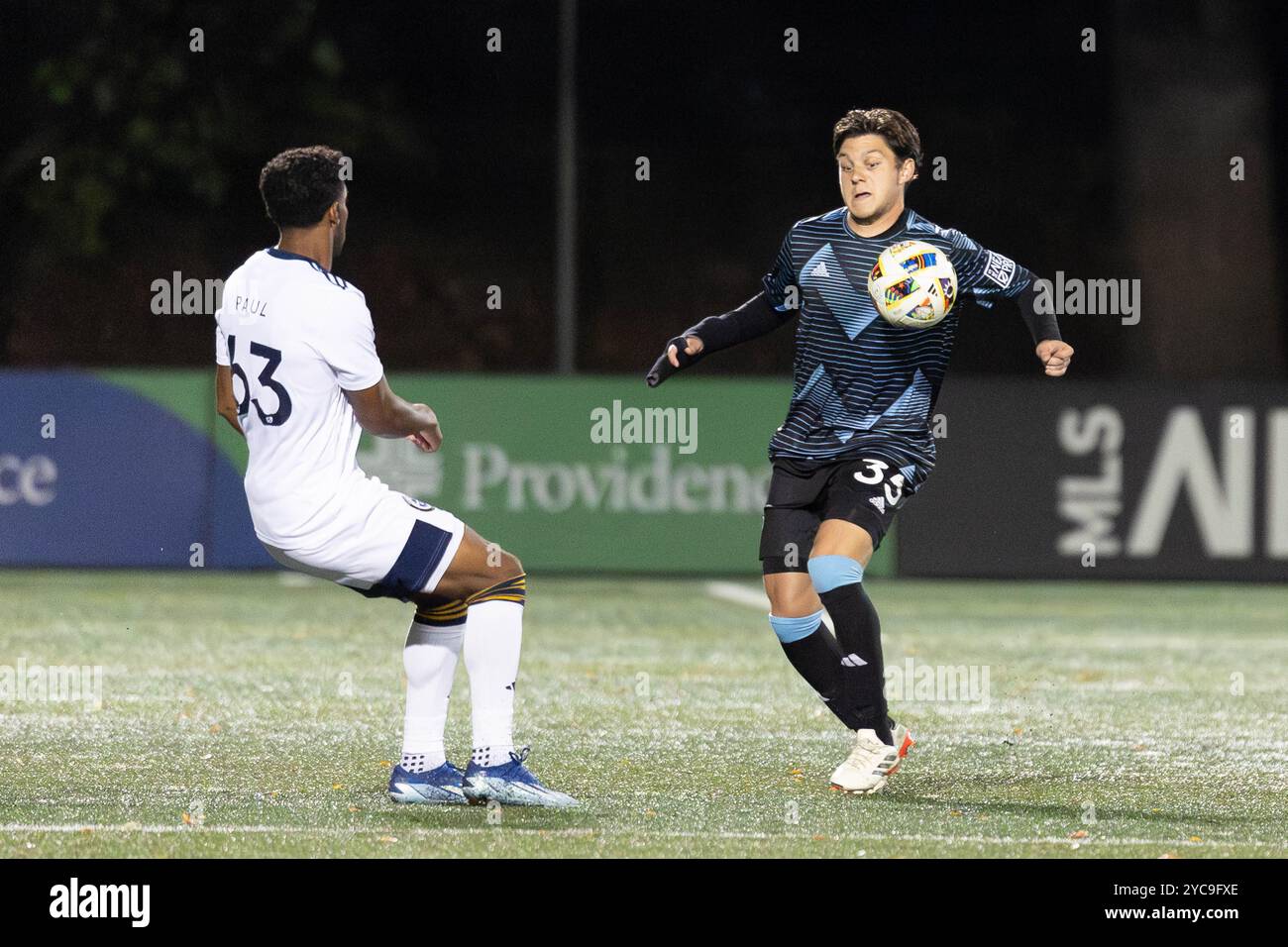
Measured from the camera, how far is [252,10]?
21516 mm

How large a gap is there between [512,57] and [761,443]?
7.70 m

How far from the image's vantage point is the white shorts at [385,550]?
6.21 metres

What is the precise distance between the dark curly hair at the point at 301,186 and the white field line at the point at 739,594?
7.89 m

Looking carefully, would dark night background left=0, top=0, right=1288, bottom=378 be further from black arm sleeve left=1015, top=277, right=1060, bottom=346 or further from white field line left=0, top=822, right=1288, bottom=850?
white field line left=0, top=822, right=1288, bottom=850

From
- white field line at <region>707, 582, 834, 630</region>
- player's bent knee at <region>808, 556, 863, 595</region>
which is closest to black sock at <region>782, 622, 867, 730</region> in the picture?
player's bent knee at <region>808, 556, 863, 595</region>

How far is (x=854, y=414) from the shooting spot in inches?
277

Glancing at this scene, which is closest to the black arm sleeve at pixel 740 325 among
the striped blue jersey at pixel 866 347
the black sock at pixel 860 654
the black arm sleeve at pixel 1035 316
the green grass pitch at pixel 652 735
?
the striped blue jersey at pixel 866 347

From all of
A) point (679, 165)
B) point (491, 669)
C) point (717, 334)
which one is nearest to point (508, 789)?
point (491, 669)

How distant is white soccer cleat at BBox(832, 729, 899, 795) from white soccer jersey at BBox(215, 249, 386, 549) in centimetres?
179

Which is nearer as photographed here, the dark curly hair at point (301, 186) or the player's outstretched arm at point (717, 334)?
the dark curly hair at point (301, 186)

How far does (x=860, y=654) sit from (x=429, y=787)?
1.42m

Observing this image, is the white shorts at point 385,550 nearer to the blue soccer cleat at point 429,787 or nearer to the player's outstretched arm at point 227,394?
the player's outstretched arm at point 227,394

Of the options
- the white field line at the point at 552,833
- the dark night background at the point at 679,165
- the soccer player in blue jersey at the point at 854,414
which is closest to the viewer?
the white field line at the point at 552,833

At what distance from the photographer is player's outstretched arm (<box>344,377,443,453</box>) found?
6129mm
